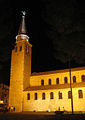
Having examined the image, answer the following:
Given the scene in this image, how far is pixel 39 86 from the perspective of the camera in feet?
127

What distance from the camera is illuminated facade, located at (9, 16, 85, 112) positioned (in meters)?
32.4

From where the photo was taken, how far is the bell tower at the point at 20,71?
37688mm

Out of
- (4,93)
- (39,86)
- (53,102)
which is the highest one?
(39,86)

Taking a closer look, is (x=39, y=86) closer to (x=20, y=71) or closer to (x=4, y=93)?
(x=20, y=71)

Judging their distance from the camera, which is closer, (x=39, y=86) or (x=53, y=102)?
(x=53, y=102)

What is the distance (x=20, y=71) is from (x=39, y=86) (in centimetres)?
594

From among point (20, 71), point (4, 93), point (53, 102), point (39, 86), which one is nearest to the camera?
point (53, 102)

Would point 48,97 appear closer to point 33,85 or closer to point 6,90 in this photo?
point 33,85

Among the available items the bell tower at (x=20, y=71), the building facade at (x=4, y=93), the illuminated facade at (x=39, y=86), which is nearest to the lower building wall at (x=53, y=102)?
the illuminated facade at (x=39, y=86)

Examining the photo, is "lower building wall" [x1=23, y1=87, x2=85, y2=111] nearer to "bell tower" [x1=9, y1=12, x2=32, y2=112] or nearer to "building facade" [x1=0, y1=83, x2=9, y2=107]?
"bell tower" [x1=9, y1=12, x2=32, y2=112]

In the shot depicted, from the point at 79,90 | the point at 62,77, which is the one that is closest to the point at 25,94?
the point at 62,77

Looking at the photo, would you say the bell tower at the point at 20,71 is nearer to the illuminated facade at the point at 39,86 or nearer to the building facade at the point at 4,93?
the illuminated facade at the point at 39,86

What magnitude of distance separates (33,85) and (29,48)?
33.0 ft

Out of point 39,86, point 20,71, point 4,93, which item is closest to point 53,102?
point 39,86
